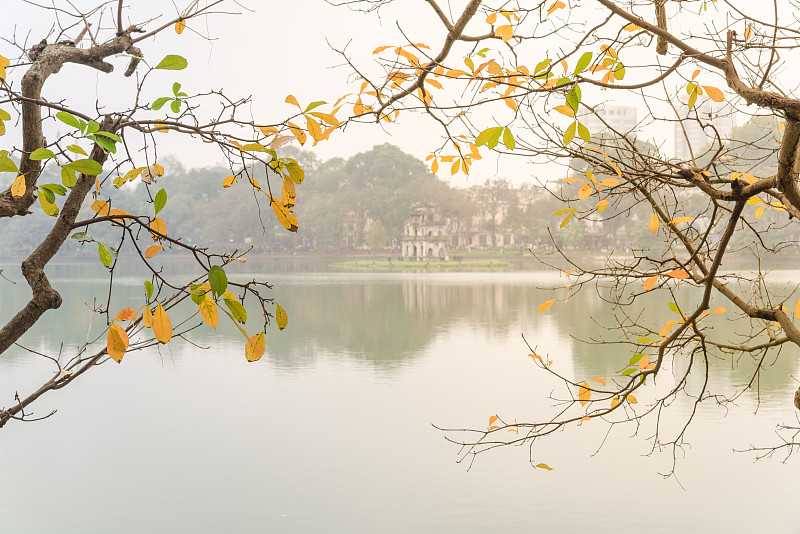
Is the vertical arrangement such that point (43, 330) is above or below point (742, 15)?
below

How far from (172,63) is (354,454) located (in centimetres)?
378

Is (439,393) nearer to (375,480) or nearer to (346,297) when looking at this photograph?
(375,480)

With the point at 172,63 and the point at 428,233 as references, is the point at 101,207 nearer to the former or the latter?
the point at 172,63

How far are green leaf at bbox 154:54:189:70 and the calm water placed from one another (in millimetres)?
2565

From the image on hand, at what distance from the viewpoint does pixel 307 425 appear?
4840mm

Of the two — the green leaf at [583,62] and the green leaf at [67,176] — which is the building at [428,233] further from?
the green leaf at [67,176]

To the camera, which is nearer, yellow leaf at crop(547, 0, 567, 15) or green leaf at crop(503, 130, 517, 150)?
green leaf at crop(503, 130, 517, 150)

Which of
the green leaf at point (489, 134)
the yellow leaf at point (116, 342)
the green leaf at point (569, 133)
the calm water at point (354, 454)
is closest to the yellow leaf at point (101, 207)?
the yellow leaf at point (116, 342)

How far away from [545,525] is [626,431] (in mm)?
1674

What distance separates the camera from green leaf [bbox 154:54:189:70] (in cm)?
69

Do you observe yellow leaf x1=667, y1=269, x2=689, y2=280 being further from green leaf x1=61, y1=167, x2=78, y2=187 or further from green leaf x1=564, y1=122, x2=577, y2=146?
green leaf x1=61, y1=167, x2=78, y2=187

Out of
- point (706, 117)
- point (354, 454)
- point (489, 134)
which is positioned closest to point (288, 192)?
point (489, 134)

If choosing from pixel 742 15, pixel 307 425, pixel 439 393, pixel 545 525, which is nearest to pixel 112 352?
pixel 742 15

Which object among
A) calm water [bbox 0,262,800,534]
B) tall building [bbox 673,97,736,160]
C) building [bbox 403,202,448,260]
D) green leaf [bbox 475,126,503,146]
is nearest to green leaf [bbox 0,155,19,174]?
green leaf [bbox 475,126,503,146]
